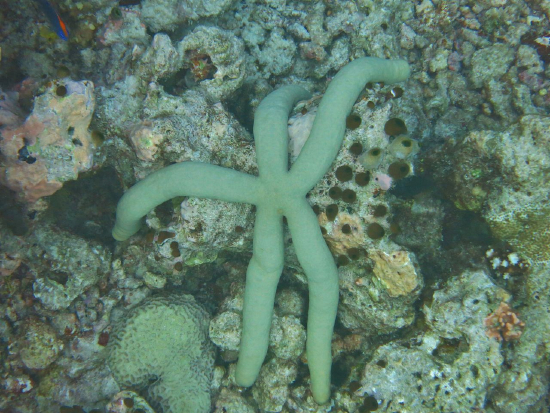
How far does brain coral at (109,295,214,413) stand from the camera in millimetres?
4688

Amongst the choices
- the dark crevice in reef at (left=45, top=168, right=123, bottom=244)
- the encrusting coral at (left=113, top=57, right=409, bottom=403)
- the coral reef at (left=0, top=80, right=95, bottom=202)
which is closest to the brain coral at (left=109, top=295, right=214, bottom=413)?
the encrusting coral at (left=113, top=57, right=409, bottom=403)

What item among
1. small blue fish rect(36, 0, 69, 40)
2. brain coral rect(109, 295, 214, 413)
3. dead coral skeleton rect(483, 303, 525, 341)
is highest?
small blue fish rect(36, 0, 69, 40)

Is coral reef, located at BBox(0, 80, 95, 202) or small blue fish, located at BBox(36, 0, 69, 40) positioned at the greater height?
small blue fish, located at BBox(36, 0, 69, 40)

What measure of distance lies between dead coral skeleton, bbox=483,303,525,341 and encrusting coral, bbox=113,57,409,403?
5.84ft

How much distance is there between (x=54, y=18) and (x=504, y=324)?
256 inches

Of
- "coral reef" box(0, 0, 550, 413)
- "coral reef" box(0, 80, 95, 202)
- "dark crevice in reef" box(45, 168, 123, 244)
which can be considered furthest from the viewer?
"dark crevice in reef" box(45, 168, 123, 244)

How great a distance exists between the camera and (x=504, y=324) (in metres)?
3.78

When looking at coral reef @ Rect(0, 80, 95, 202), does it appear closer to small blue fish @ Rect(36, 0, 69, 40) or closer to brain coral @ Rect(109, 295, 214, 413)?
small blue fish @ Rect(36, 0, 69, 40)

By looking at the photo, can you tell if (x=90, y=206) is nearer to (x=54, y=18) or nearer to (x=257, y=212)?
(x=54, y=18)

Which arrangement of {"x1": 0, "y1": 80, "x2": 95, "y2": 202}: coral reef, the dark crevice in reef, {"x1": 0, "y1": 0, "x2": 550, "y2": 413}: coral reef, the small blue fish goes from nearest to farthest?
{"x1": 0, "y1": 80, "x2": 95, "y2": 202}: coral reef
{"x1": 0, "y1": 0, "x2": 550, "y2": 413}: coral reef
the small blue fish
the dark crevice in reef

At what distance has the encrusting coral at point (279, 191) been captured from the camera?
3852 mm

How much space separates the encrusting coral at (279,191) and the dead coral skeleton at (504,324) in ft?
5.84

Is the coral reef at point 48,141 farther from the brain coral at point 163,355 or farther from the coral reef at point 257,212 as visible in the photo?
the brain coral at point 163,355

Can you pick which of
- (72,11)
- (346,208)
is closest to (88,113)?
(72,11)
